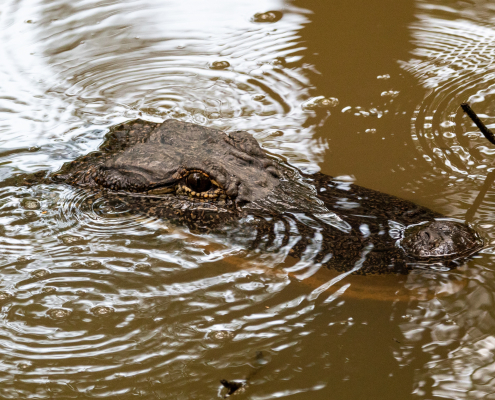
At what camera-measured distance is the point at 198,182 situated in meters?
3.57

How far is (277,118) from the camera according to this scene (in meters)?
4.82

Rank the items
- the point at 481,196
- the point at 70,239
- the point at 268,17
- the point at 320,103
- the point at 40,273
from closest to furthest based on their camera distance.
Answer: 1. the point at 40,273
2. the point at 70,239
3. the point at 481,196
4. the point at 320,103
5. the point at 268,17

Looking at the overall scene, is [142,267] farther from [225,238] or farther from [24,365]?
[24,365]

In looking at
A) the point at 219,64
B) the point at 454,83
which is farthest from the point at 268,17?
the point at 454,83

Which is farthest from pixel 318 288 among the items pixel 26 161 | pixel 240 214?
pixel 26 161

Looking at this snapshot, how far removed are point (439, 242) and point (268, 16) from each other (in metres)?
4.38

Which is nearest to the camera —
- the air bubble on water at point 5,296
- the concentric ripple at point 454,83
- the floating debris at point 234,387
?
the floating debris at point 234,387

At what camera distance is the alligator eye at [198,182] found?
3551 mm

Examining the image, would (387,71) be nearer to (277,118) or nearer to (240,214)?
(277,118)

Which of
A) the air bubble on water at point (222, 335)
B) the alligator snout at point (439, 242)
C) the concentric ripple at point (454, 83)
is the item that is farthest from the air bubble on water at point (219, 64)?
the air bubble on water at point (222, 335)

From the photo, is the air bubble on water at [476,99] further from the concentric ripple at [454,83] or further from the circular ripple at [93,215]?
the circular ripple at [93,215]

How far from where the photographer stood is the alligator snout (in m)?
3.06

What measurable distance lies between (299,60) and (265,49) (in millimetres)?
426

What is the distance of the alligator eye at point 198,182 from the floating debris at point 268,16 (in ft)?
11.7
